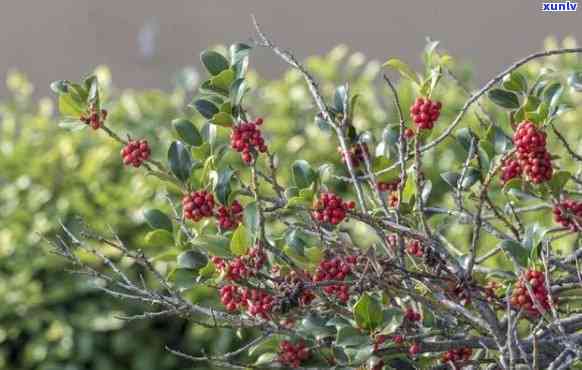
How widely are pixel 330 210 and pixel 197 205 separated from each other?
253mm

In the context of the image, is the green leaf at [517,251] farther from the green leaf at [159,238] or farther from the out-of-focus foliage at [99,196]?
the out-of-focus foliage at [99,196]

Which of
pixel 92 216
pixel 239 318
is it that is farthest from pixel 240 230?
pixel 92 216

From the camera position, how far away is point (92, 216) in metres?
4.91

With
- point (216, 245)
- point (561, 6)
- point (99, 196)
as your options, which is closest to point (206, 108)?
point (216, 245)

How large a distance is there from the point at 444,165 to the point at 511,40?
4.56 meters

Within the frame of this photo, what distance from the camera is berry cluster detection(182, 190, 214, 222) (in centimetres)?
223

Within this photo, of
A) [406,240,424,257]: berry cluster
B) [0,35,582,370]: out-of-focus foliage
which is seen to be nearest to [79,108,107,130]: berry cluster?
[406,240,424,257]: berry cluster

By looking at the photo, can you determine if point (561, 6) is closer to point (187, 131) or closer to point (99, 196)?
point (187, 131)

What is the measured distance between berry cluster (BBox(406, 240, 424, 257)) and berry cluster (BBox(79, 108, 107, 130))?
640 mm

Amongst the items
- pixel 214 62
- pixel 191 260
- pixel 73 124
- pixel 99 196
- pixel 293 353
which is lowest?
pixel 99 196

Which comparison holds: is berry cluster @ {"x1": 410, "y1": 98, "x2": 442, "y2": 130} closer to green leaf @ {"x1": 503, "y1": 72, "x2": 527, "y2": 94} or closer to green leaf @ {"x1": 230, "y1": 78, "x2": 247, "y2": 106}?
green leaf @ {"x1": 503, "y1": 72, "x2": 527, "y2": 94}

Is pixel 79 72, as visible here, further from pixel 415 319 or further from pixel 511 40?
pixel 415 319

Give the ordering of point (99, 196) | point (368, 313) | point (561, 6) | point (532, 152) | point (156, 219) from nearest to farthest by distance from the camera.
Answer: point (368, 313), point (532, 152), point (156, 219), point (561, 6), point (99, 196)

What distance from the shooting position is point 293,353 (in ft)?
7.89
